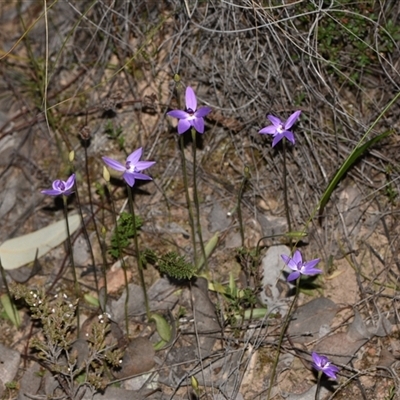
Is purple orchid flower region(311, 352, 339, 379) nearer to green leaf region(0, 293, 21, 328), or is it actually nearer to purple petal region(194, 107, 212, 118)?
purple petal region(194, 107, 212, 118)

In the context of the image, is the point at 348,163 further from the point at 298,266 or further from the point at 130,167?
the point at 130,167

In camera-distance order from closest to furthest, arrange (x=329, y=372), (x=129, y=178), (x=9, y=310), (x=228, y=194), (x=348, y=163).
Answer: (x=329, y=372)
(x=129, y=178)
(x=348, y=163)
(x=9, y=310)
(x=228, y=194)

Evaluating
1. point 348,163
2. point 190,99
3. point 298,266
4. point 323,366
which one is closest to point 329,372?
point 323,366

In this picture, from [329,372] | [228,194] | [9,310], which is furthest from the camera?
[228,194]

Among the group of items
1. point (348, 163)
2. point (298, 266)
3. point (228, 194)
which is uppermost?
point (348, 163)

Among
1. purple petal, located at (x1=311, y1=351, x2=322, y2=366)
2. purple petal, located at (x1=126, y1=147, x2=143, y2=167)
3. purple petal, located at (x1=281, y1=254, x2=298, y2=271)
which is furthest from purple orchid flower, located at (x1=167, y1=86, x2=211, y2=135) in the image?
purple petal, located at (x1=311, y1=351, x2=322, y2=366)

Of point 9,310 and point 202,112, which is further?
point 9,310

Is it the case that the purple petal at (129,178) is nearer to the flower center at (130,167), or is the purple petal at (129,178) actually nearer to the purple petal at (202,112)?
the flower center at (130,167)
